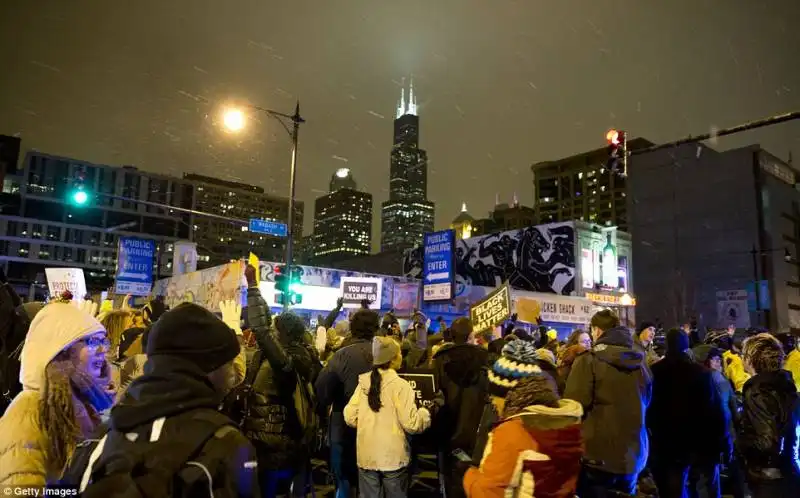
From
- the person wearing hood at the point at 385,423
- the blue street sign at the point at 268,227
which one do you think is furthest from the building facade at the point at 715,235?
the person wearing hood at the point at 385,423

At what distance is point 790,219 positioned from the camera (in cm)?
6700

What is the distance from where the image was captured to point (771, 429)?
4.85 m

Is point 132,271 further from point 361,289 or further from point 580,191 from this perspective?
point 580,191

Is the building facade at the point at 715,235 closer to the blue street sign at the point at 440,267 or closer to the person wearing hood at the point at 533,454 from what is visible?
the blue street sign at the point at 440,267

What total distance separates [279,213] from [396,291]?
154 m

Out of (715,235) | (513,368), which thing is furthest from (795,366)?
(715,235)

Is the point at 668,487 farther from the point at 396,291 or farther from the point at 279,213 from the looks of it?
the point at 279,213

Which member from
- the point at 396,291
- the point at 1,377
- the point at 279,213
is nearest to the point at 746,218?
the point at 396,291

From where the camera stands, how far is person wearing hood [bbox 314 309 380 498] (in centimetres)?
574

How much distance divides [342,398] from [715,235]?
68.7 metres

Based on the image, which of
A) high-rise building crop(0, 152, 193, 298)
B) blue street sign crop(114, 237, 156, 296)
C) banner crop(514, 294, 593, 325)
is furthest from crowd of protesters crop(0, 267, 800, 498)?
high-rise building crop(0, 152, 193, 298)

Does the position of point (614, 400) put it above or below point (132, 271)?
below

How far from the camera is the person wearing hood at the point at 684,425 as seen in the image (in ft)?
18.5

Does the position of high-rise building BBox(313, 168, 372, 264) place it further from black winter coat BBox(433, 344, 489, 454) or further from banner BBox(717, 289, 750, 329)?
black winter coat BBox(433, 344, 489, 454)
